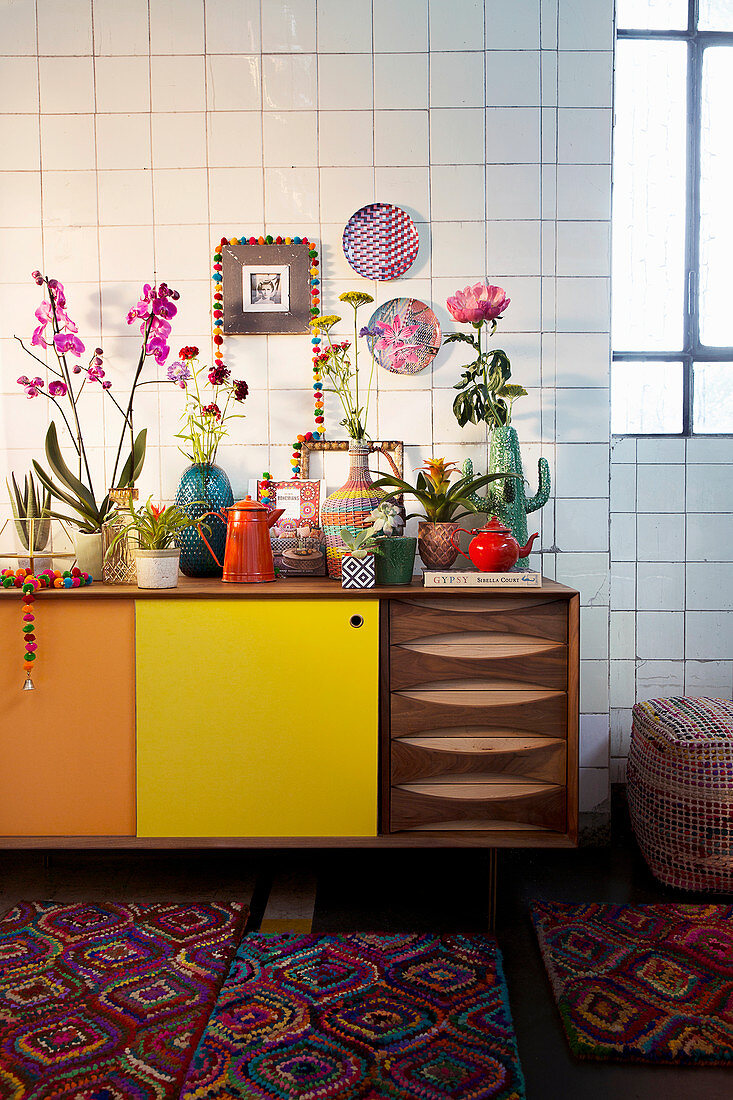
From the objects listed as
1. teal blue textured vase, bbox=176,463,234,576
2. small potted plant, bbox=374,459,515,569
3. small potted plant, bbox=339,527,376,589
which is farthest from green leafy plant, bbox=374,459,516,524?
teal blue textured vase, bbox=176,463,234,576

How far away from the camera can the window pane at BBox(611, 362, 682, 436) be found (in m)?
2.66

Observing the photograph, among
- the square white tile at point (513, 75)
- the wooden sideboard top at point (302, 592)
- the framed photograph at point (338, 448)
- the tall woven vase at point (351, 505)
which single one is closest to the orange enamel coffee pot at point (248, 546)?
the wooden sideboard top at point (302, 592)

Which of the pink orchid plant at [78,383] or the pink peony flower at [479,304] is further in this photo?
the pink orchid plant at [78,383]

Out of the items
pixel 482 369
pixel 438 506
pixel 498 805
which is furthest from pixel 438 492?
pixel 498 805

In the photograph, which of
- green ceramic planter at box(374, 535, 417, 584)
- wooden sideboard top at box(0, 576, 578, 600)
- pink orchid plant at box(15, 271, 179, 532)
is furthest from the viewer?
pink orchid plant at box(15, 271, 179, 532)

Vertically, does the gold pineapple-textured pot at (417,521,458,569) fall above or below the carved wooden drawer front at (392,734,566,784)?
above

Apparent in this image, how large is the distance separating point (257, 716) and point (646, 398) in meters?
1.77

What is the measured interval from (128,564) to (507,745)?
1.11 meters

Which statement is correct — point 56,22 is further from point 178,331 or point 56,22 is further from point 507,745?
point 507,745

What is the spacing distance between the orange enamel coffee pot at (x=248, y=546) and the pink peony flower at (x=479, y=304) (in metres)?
0.80

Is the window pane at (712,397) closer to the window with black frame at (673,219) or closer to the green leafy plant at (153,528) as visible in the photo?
the window with black frame at (673,219)

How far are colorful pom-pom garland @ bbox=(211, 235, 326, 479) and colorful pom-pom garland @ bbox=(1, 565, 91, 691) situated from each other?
76 centimetres

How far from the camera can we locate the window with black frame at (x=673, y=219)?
8.52 feet

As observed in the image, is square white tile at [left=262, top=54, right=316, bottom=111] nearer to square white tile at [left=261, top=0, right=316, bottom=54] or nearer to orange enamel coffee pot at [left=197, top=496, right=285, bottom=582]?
square white tile at [left=261, top=0, right=316, bottom=54]
